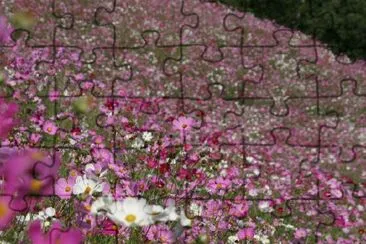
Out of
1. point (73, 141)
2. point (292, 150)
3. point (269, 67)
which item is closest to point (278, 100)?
point (269, 67)

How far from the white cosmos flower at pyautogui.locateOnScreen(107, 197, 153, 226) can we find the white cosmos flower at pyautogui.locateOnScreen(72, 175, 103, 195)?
10.9 inches

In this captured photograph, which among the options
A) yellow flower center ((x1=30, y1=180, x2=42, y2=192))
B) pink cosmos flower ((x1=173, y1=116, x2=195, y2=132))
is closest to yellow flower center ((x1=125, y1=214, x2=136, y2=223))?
yellow flower center ((x1=30, y1=180, x2=42, y2=192))

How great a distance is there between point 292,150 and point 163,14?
5.85 meters

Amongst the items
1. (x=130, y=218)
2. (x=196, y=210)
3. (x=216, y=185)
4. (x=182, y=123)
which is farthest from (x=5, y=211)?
(x=216, y=185)

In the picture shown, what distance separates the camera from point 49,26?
480 inches

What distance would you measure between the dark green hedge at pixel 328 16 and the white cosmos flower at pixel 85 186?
11.8 meters

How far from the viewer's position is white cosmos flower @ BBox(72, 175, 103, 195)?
6.45 ft

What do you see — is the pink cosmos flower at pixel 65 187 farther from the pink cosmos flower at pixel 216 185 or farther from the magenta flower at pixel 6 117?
the pink cosmos flower at pixel 216 185

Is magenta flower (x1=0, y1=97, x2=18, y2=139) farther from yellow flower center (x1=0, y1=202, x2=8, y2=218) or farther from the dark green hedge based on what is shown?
the dark green hedge

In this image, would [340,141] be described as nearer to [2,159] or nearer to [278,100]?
[278,100]

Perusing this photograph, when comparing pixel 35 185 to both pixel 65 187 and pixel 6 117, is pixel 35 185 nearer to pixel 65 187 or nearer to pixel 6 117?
pixel 6 117
